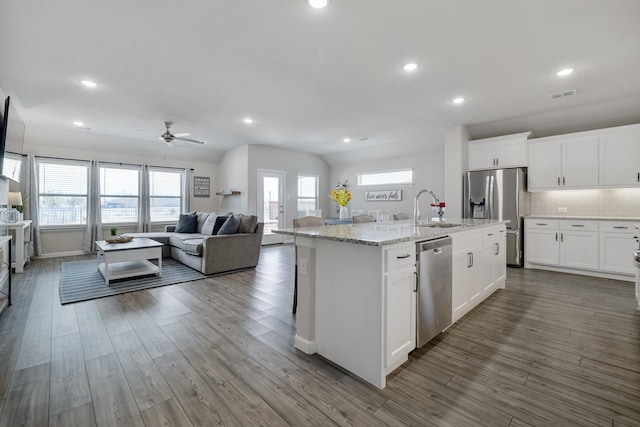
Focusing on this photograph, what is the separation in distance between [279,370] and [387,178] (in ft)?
21.4

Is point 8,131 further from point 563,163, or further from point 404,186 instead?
point 563,163

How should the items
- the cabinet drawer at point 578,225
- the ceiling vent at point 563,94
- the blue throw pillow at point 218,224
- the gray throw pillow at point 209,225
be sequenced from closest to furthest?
the ceiling vent at point 563,94 → the cabinet drawer at point 578,225 → the blue throw pillow at point 218,224 → the gray throw pillow at point 209,225

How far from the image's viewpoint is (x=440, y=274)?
2.28m

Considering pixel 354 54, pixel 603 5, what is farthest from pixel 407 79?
pixel 603 5

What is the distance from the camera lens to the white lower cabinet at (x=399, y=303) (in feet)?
5.81

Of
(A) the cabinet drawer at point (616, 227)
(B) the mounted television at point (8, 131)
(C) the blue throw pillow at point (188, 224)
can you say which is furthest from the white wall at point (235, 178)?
(A) the cabinet drawer at point (616, 227)

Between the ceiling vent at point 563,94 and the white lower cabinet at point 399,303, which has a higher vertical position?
the ceiling vent at point 563,94

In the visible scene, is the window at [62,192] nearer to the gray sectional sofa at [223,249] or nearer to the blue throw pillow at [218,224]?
the gray sectional sofa at [223,249]

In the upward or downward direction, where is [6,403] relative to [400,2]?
downward

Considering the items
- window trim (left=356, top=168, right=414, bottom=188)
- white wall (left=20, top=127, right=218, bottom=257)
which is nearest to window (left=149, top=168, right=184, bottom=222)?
white wall (left=20, top=127, right=218, bottom=257)

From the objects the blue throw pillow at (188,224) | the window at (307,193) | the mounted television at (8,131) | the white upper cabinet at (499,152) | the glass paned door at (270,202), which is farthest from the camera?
the window at (307,193)

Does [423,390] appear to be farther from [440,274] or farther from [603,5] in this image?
[603,5]

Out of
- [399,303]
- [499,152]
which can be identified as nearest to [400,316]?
[399,303]

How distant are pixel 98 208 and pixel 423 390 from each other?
7567 millimetres
